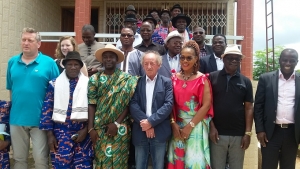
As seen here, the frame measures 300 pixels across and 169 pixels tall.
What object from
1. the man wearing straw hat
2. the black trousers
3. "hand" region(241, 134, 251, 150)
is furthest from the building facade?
"hand" region(241, 134, 251, 150)

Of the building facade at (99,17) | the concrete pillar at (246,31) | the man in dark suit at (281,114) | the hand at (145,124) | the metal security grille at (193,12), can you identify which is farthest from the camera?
the metal security grille at (193,12)

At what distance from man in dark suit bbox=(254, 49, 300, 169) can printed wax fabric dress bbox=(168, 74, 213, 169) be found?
75cm

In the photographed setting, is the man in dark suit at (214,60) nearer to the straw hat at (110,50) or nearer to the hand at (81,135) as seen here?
the straw hat at (110,50)

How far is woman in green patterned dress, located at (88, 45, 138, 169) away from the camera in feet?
11.2

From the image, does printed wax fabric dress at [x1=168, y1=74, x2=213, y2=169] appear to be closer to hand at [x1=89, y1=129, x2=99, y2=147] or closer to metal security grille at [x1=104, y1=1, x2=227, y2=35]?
hand at [x1=89, y1=129, x2=99, y2=147]

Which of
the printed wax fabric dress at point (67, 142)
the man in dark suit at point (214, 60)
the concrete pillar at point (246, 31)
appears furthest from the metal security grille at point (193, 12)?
the printed wax fabric dress at point (67, 142)

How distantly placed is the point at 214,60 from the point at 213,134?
4.16 feet

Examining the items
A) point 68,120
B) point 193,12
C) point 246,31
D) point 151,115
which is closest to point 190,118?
point 151,115

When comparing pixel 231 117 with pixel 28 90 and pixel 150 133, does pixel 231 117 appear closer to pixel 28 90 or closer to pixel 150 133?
pixel 150 133

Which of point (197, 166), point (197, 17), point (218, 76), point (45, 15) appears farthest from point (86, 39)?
point (197, 17)

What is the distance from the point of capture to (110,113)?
3402 mm

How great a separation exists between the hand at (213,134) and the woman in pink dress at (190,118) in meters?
0.06

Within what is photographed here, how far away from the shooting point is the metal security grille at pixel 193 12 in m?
8.92

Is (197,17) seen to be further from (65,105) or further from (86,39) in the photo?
(65,105)
